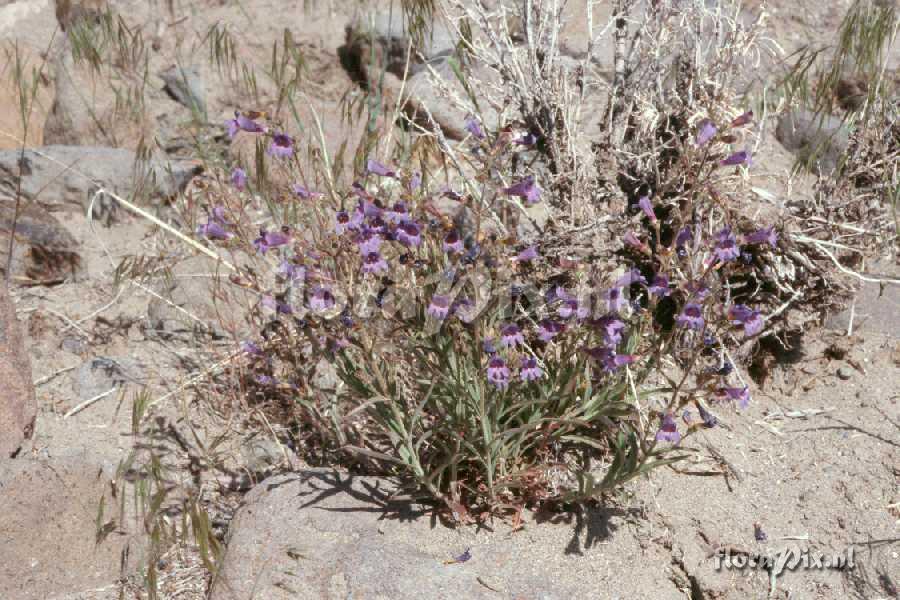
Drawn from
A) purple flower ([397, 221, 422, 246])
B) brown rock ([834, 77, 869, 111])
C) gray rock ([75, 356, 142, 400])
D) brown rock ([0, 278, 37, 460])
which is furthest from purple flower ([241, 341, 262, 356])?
brown rock ([834, 77, 869, 111])

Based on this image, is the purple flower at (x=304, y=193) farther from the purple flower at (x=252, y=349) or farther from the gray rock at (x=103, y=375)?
the gray rock at (x=103, y=375)

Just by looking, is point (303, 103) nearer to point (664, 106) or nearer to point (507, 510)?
point (664, 106)

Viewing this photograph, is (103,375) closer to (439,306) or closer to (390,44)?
(439,306)

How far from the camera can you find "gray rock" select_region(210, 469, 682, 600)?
8.82 feet

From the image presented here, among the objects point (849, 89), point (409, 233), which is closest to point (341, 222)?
point (409, 233)

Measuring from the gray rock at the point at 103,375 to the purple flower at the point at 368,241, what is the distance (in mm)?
1713

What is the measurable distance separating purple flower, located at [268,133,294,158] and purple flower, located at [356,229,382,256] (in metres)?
0.34

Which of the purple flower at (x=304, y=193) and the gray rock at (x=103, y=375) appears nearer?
the purple flower at (x=304, y=193)

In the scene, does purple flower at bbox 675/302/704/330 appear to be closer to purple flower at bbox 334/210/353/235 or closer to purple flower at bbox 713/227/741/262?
purple flower at bbox 713/227/741/262

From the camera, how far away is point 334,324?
2906 mm

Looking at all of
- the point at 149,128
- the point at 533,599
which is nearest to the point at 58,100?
the point at 149,128

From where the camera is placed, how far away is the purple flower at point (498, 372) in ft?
8.16

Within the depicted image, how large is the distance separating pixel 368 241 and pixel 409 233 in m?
0.12

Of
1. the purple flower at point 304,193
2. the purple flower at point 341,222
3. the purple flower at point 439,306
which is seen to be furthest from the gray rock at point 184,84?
the purple flower at point 439,306
